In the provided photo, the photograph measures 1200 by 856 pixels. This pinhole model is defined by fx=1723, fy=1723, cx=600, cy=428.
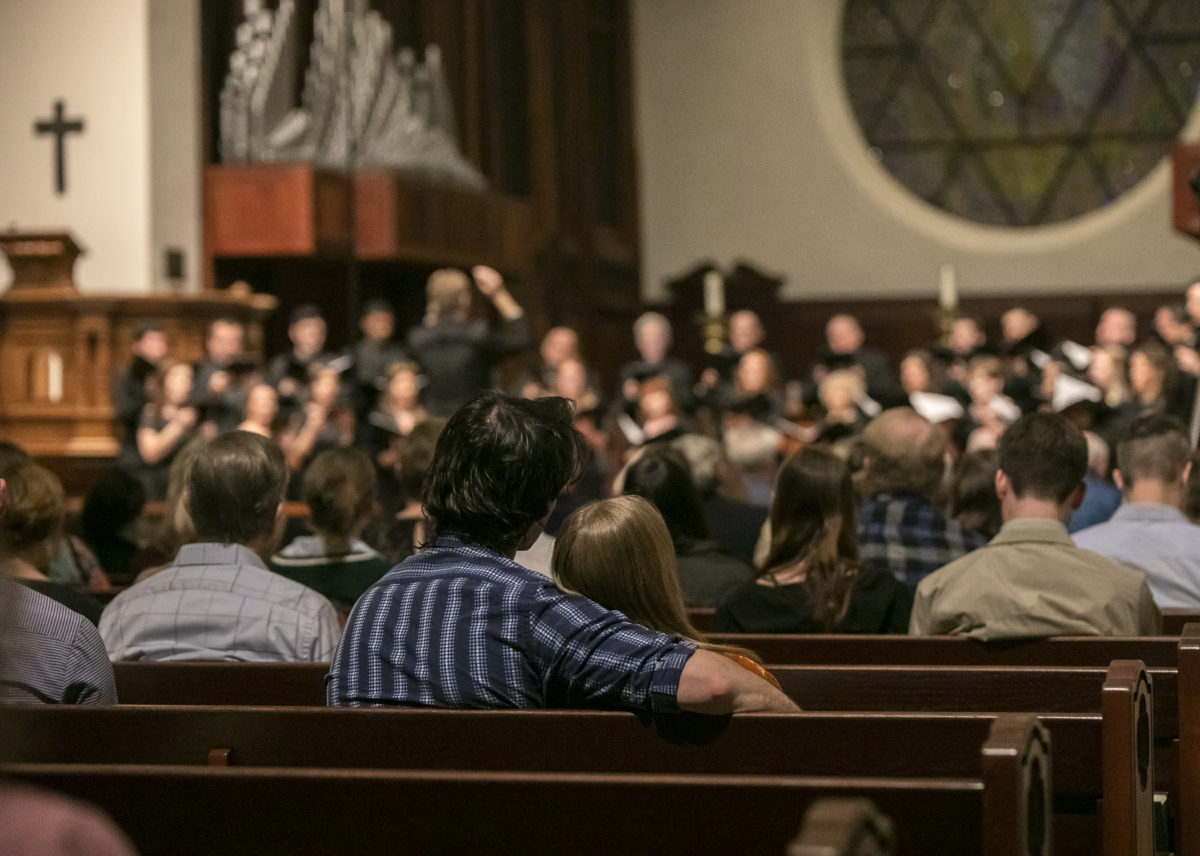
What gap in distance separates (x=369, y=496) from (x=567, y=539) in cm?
160

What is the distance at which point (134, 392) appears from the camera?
355 inches

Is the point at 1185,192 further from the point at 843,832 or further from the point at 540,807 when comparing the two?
the point at 843,832

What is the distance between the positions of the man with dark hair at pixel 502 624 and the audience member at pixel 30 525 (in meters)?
1.38

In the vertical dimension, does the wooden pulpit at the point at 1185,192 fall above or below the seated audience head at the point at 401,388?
above

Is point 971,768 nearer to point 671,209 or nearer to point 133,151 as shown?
point 133,151

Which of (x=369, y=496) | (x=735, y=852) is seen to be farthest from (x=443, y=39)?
(x=735, y=852)

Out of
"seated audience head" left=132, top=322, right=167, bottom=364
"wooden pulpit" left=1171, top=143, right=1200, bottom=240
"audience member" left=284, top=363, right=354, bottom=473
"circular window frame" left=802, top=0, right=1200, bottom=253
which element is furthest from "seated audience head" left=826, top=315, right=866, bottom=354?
"seated audience head" left=132, top=322, right=167, bottom=364

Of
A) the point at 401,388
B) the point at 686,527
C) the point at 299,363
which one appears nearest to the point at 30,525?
the point at 686,527

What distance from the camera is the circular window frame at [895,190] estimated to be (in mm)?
15133

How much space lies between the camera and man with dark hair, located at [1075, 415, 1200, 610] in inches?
165

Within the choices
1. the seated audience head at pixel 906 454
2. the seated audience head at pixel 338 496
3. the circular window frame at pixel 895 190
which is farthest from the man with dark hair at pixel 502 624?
the circular window frame at pixel 895 190

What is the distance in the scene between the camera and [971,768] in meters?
2.18

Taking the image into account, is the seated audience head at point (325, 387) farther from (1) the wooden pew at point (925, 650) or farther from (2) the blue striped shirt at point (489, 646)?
(2) the blue striped shirt at point (489, 646)

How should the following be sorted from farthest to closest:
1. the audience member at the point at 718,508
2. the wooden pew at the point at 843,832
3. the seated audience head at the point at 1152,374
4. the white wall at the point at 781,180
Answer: the white wall at the point at 781,180, the seated audience head at the point at 1152,374, the audience member at the point at 718,508, the wooden pew at the point at 843,832
